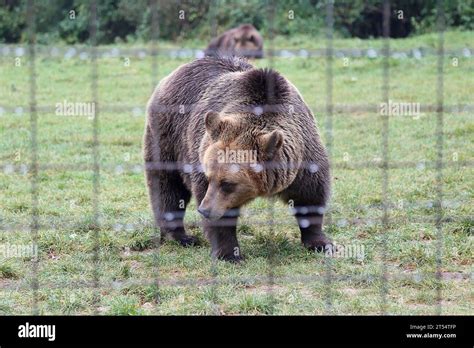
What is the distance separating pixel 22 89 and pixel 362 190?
5.86 metres

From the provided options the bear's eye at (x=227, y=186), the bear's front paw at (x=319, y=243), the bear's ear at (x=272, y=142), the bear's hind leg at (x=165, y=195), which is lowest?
the bear's front paw at (x=319, y=243)

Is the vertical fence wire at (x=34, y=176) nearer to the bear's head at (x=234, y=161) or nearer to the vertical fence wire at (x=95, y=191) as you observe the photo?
the vertical fence wire at (x=95, y=191)

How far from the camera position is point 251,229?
6.12 m

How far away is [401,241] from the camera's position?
18.3 ft

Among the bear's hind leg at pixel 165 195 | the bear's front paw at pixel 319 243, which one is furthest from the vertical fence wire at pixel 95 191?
the bear's front paw at pixel 319 243

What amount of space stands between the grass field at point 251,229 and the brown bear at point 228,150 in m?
0.24

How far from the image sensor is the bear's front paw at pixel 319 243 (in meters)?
5.50

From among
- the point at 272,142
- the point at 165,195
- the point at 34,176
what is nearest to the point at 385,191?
the point at 165,195

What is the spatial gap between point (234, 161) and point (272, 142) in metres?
0.25

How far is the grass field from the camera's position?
465 cm

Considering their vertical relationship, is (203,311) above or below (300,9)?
below

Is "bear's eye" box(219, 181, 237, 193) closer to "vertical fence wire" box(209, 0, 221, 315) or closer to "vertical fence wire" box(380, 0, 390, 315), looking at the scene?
"vertical fence wire" box(209, 0, 221, 315)

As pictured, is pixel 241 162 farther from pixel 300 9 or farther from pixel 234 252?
pixel 300 9

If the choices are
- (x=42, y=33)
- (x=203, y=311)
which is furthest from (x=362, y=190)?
(x=42, y=33)
